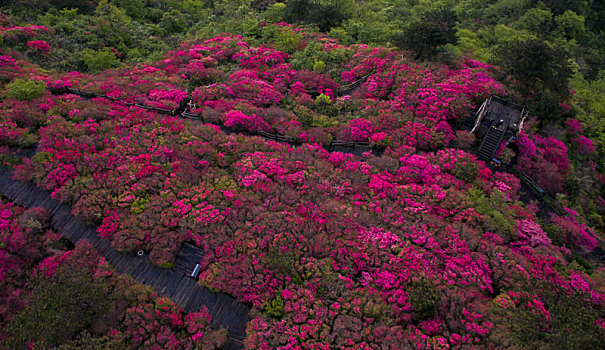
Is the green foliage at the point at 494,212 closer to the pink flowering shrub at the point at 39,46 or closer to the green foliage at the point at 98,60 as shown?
the green foliage at the point at 98,60

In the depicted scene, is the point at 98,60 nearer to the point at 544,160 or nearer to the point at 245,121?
the point at 245,121

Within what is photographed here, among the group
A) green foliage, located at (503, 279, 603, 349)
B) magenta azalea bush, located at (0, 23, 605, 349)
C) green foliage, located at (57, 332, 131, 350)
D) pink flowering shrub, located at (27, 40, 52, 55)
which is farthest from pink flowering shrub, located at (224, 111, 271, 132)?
pink flowering shrub, located at (27, 40, 52, 55)

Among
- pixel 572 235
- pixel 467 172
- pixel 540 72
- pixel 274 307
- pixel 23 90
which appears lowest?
pixel 274 307

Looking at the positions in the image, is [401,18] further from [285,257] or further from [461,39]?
[285,257]

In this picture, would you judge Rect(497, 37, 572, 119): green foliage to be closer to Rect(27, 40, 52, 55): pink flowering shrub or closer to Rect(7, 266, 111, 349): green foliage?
Rect(7, 266, 111, 349): green foliage

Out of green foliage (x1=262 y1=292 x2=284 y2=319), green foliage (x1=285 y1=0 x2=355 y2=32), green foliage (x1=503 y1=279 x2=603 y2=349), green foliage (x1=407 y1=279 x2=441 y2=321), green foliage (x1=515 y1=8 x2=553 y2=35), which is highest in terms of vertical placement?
green foliage (x1=515 y1=8 x2=553 y2=35)

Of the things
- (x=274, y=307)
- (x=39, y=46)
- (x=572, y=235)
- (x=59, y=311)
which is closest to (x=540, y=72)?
(x=572, y=235)
